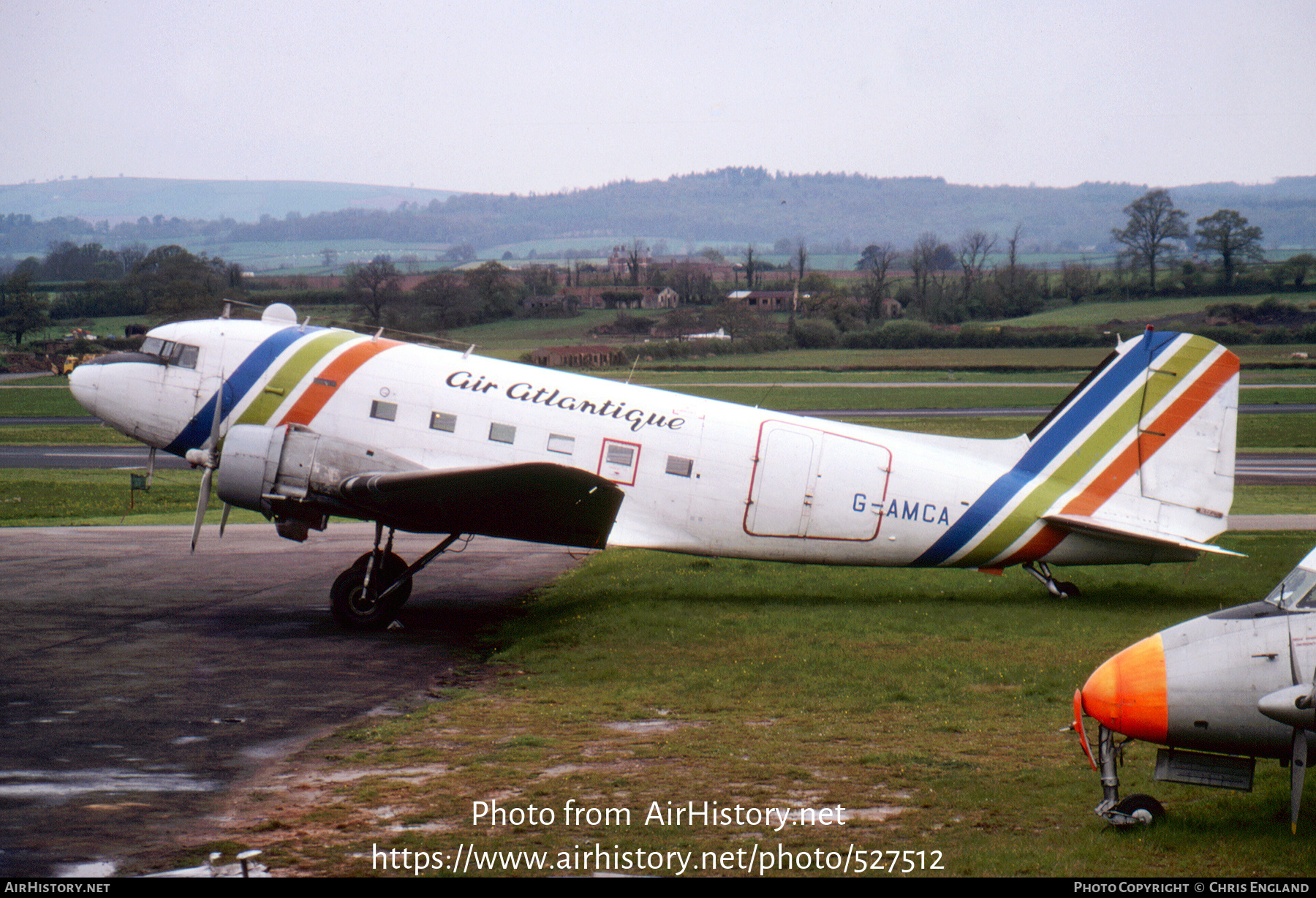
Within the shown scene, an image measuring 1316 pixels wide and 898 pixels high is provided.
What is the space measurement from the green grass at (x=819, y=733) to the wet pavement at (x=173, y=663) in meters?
1.25

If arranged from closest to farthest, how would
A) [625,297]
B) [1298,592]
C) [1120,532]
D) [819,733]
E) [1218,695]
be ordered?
[1218,695] → [1298,592] → [819,733] → [1120,532] → [625,297]

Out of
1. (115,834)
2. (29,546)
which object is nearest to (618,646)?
(115,834)

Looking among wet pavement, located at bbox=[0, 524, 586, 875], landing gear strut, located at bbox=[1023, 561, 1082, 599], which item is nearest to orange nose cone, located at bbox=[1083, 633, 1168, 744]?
wet pavement, located at bbox=[0, 524, 586, 875]

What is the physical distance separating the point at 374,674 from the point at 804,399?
57.6 meters

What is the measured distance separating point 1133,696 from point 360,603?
1351 cm

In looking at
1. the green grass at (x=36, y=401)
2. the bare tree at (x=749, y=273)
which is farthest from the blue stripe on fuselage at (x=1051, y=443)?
the bare tree at (x=749, y=273)

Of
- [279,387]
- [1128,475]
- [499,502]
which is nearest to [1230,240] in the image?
[1128,475]

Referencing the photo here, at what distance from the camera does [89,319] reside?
72.9 meters

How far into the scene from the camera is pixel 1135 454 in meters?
18.9

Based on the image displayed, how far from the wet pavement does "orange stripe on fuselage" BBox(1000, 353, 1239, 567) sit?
10551 millimetres

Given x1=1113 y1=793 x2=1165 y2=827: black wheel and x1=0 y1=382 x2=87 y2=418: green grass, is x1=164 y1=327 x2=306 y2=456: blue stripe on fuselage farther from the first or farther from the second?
x1=0 y1=382 x2=87 y2=418: green grass

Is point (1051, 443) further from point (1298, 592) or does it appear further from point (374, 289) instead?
point (374, 289)

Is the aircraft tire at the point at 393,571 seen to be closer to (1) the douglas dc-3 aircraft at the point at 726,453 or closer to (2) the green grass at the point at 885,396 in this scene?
(1) the douglas dc-3 aircraft at the point at 726,453
